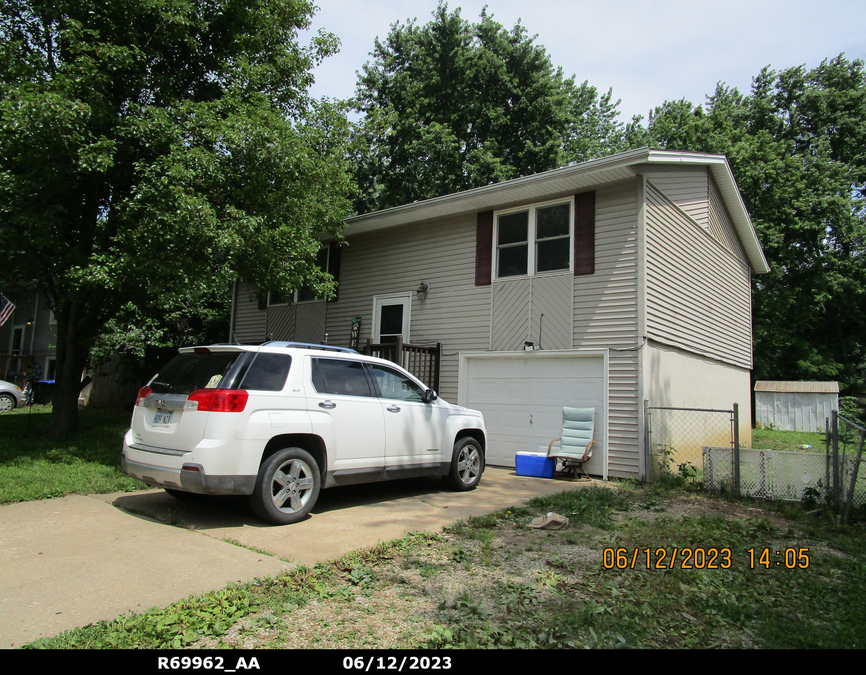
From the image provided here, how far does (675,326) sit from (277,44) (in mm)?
9354

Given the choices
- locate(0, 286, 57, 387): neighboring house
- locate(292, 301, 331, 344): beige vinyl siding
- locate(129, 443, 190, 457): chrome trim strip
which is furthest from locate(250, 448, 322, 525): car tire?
locate(0, 286, 57, 387): neighboring house

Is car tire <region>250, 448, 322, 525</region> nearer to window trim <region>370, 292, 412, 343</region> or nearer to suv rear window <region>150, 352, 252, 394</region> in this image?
suv rear window <region>150, 352, 252, 394</region>

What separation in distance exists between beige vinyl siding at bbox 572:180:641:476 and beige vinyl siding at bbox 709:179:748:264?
4.08 meters

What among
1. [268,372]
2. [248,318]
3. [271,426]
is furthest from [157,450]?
[248,318]

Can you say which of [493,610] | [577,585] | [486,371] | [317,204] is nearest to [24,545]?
[493,610]

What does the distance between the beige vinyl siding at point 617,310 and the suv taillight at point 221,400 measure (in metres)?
6.44

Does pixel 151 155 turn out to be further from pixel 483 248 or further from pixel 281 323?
pixel 281 323

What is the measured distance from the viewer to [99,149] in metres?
8.72

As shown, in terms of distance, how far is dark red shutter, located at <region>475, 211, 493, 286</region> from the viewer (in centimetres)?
1161

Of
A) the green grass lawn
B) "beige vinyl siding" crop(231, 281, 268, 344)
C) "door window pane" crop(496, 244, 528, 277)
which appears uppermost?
"door window pane" crop(496, 244, 528, 277)

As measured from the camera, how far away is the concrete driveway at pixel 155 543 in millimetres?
3705

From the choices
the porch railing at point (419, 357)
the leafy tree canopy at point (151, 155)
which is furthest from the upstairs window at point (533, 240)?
the leafy tree canopy at point (151, 155)

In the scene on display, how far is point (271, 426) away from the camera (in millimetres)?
5570

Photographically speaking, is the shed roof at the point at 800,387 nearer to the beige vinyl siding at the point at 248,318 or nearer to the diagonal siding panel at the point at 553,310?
the diagonal siding panel at the point at 553,310
